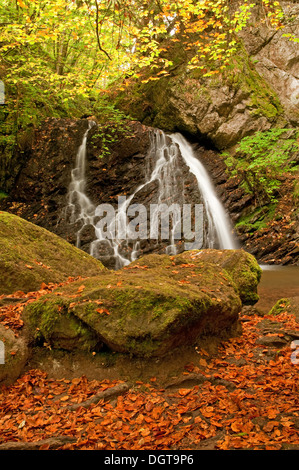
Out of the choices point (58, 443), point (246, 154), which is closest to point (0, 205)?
point (246, 154)

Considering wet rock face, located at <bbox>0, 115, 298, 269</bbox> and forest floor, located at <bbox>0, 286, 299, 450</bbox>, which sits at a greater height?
wet rock face, located at <bbox>0, 115, 298, 269</bbox>

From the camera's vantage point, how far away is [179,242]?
1258 centimetres

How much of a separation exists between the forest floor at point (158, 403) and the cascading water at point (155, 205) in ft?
28.7

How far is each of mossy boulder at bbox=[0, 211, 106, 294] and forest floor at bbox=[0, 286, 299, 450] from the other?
0.91 metres

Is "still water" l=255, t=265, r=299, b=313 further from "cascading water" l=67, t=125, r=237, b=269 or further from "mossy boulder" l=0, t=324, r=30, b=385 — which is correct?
"mossy boulder" l=0, t=324, r=30, b=385

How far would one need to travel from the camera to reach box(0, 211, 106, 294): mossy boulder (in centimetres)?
458

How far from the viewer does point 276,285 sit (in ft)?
29.2

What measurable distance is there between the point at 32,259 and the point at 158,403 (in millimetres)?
3152

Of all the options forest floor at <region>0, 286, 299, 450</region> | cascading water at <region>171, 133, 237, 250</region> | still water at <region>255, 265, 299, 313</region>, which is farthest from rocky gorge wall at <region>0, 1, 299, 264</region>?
forest floor at <region>0, 286, 299, 450</region>

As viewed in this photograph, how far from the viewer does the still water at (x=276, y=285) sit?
24.7ft

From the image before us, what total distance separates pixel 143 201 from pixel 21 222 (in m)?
8.22

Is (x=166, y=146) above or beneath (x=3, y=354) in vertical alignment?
above

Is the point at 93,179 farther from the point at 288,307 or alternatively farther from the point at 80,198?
the point at 288,307
